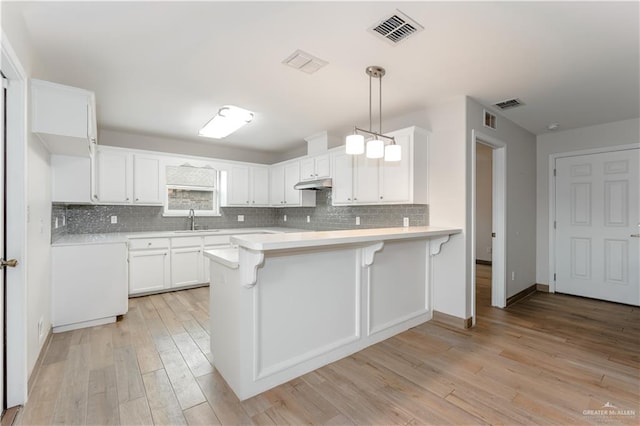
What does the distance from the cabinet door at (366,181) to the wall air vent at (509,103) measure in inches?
59.1

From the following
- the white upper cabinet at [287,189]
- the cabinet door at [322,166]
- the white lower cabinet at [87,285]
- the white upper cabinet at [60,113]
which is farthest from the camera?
the white upper cabinet at [287,189]

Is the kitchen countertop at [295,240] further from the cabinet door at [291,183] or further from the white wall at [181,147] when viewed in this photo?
the white wall at [181,147]

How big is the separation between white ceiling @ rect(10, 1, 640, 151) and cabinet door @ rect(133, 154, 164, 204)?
3.23 ft

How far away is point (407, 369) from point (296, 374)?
2.84 ft

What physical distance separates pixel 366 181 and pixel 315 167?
1127mm

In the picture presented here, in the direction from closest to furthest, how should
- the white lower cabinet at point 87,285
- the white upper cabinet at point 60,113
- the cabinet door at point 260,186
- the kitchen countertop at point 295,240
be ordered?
the kitchen countertop at point 295,240 < the white upper cabinet at point 60,113 < the white lower cabinet at point 87,285 < the cabinet door at point 260,186

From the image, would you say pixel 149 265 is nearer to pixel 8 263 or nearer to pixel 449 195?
pixel 8 263

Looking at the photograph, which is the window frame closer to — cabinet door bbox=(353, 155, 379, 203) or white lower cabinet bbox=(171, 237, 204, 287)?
white lower cabinet bbox=(171, 237, 204, 287)

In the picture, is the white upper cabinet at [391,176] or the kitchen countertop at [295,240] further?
the white upper cabinet at [391,176]

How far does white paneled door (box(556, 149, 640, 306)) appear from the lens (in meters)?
4.04

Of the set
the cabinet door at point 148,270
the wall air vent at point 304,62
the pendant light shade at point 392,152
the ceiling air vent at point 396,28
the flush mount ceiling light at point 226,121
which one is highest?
the wall air vent at point 304,62

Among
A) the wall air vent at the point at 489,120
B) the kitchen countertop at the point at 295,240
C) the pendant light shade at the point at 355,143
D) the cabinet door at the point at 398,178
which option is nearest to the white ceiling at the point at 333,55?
the wall air vent at the point at 489,120

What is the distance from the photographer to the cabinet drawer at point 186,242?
15.1ft

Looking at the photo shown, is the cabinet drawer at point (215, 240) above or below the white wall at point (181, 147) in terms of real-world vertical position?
below
